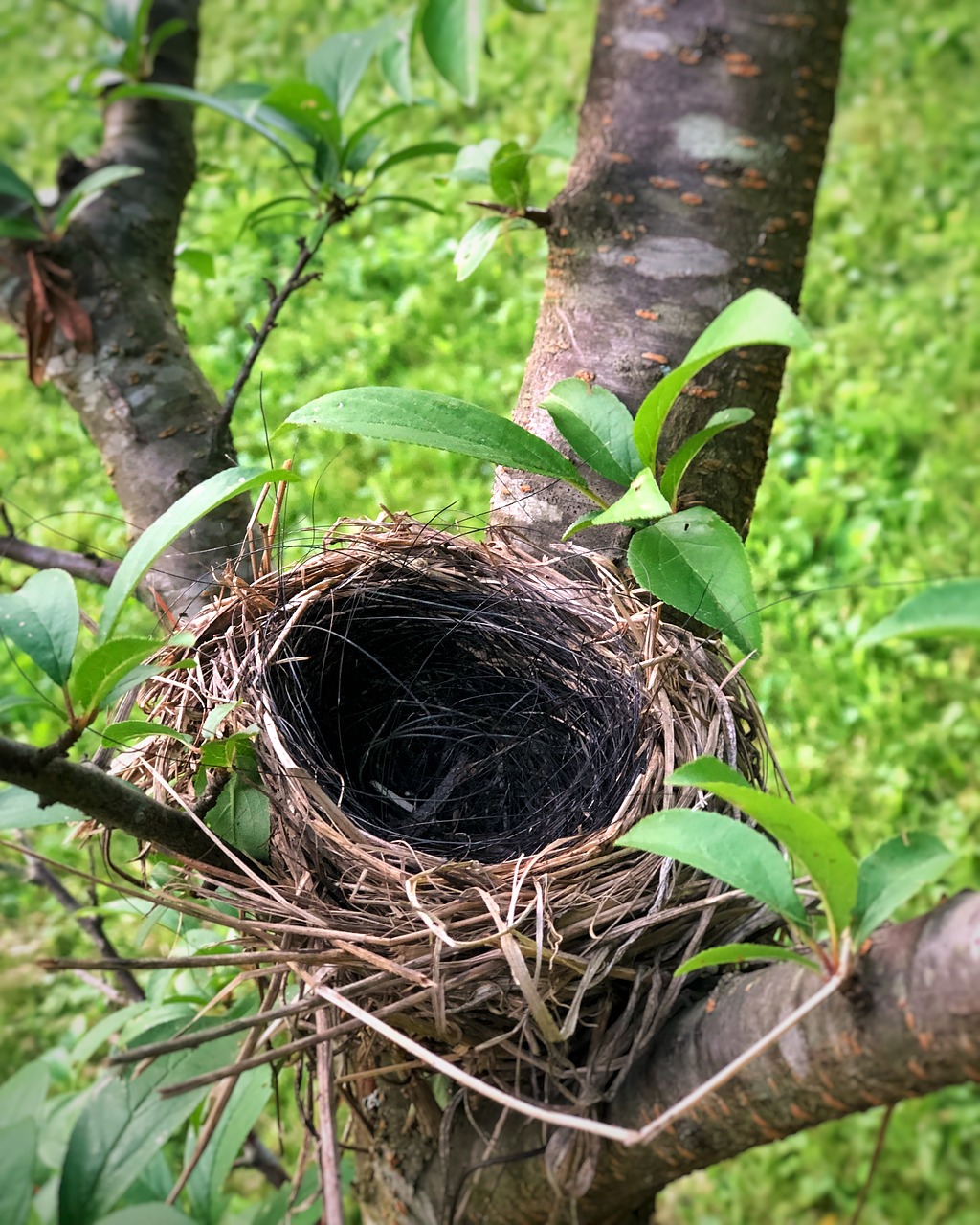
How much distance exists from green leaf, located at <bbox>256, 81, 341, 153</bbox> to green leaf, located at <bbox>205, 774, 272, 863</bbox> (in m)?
0.75

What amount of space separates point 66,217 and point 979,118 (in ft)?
8.68

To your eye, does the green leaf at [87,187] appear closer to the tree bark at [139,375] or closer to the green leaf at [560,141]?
the tree bark at [139,375]

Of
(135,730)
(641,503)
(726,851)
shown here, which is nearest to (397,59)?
(641,503)

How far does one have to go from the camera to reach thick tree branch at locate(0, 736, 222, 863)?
53cm

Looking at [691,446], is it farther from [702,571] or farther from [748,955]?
[748,955]

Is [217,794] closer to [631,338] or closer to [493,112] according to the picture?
[631,338]

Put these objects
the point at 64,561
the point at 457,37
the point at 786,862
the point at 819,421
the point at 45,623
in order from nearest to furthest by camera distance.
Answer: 1. the point at 786,862
2. the point at 45,623
3. the point at 457,37
4. the point at 64,561
5. the point at 819,421

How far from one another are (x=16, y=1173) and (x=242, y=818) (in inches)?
10.0

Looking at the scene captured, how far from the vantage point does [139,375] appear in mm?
1062

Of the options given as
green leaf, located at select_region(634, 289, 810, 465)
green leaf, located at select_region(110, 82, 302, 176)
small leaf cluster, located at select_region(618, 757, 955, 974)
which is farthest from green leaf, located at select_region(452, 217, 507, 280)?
small leaf cluster, located at select_region(618, 757, 955, 974)

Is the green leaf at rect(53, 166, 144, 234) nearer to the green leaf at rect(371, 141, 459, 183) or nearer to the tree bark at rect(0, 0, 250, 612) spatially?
the tree bark at rect(0, 0, 250, 612)

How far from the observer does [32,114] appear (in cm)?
339

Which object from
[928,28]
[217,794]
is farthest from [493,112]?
[217,794]

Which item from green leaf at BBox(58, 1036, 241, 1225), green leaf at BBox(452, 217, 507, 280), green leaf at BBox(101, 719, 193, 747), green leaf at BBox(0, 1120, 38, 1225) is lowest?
green leaf at BBox(58, 1036, 241, 1225)
